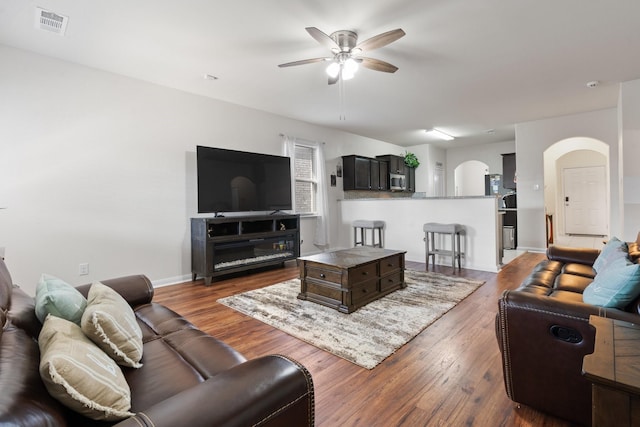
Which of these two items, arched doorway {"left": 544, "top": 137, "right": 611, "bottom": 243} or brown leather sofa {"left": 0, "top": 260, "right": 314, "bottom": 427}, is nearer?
brown leather sofa {"left": 0, "top": 260, "right": 314, "bottom": 427}

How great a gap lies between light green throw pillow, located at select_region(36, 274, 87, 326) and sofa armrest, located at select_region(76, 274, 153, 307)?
62cm

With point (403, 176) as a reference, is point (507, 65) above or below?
above

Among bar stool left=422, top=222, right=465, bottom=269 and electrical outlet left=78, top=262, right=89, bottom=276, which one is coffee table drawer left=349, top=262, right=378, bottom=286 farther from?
electrical outlet left=78, top=262, right=89, bottom=276

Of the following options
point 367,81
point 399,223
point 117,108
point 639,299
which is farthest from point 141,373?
point 399,223

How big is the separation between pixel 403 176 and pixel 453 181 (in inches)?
87.3

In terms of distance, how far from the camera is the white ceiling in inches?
98.5

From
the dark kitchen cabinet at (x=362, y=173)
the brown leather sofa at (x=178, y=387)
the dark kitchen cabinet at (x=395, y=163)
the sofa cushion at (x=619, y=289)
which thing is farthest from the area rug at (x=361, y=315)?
the dark kitchen cabinet at (x=395, y=163)

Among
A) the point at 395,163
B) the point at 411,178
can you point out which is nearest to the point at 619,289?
the point at 395,163

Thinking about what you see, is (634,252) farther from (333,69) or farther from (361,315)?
(333,69)

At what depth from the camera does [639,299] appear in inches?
52.5

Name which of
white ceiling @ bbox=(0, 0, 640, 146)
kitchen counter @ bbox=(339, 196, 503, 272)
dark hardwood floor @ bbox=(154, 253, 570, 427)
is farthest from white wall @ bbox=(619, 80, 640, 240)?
dark hardwood floor @ bbox=(154, 253, 570, 427)

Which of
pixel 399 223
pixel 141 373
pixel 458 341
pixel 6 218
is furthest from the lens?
pixel 399 223

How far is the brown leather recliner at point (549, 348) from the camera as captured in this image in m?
1.35

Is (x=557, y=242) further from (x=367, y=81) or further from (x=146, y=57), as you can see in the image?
(x=146, y=57)
